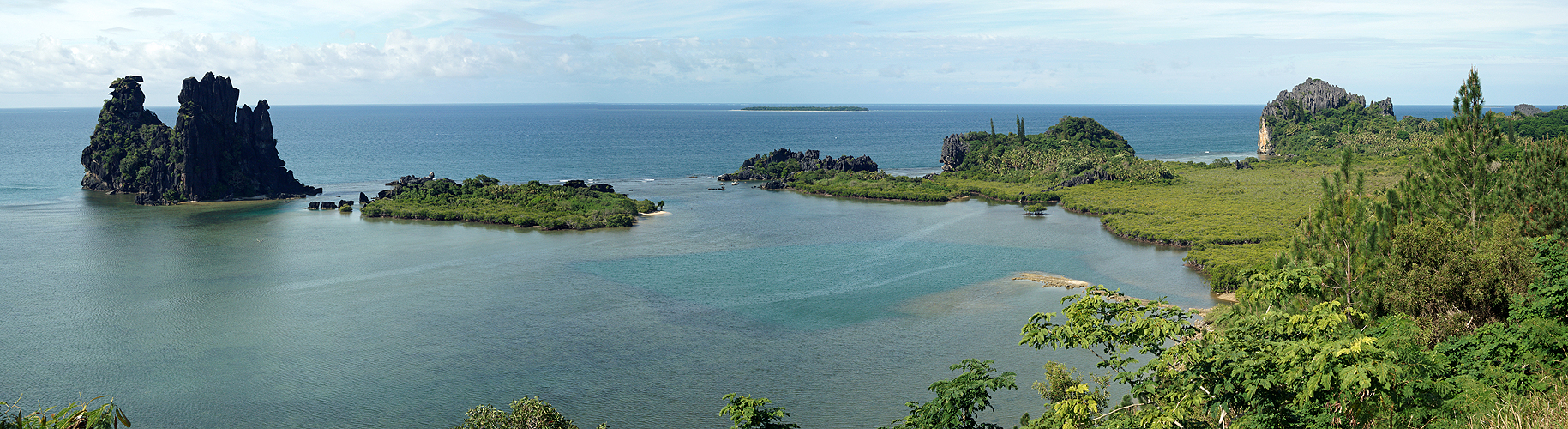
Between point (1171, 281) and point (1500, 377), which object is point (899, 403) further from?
point (1171, 281)

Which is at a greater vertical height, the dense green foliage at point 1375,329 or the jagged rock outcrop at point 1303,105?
the jagged rock outcrop at point 1303,105

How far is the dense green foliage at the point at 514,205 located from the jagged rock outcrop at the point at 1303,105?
12707 cm

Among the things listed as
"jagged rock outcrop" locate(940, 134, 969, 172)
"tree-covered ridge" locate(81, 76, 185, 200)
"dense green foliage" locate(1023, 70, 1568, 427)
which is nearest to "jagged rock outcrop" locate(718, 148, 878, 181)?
"jagged rock outcrop" locate(940, 134, 969, 172)

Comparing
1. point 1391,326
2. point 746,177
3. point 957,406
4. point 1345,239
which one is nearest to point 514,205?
point 746,177

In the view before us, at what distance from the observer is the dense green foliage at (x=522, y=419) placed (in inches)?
1037

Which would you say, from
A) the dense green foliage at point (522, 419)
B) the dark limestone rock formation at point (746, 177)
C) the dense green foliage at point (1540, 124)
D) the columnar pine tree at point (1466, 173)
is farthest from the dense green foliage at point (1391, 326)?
the dense green foliage at point (1540, 124)

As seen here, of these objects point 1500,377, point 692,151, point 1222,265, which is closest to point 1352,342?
point 1500,377

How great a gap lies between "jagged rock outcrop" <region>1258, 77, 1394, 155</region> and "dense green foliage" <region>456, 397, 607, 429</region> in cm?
16459

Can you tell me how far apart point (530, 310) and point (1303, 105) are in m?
168

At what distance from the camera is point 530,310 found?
48.4m

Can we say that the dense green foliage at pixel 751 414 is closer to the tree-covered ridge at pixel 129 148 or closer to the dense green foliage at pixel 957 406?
the dense green foliage at pixel 957 406

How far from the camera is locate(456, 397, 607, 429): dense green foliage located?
86.4ft

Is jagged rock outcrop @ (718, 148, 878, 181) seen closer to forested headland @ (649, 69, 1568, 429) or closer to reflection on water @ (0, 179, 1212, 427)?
reflection on water @ (0, 179, 1212, 427)

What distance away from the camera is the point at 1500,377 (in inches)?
738
